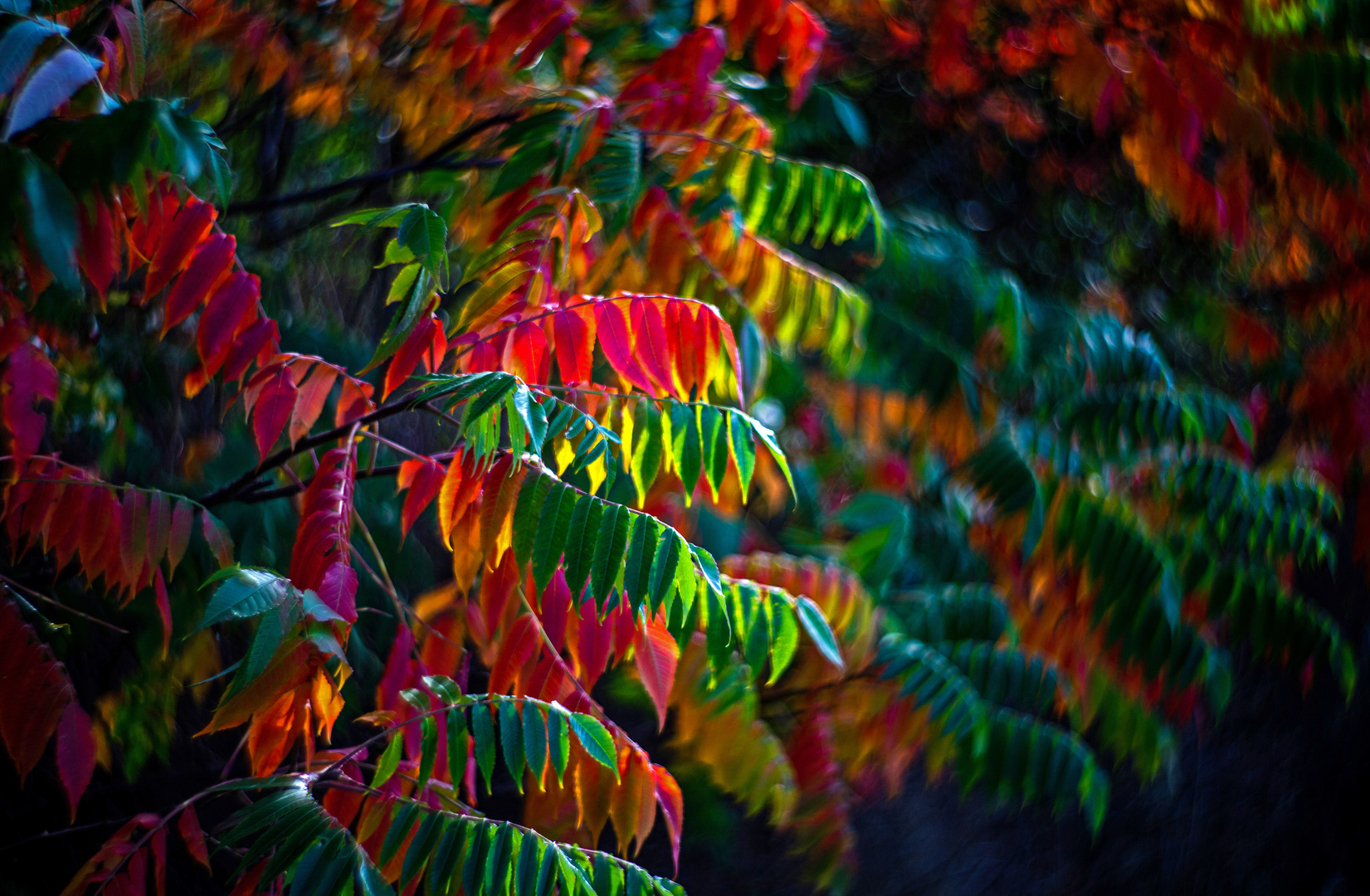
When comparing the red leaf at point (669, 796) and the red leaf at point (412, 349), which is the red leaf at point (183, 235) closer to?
the red leaf at point (412, 349)

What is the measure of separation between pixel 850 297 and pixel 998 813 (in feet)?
12.9

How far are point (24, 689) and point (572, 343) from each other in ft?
3.91

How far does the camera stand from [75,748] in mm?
Answer: 1585

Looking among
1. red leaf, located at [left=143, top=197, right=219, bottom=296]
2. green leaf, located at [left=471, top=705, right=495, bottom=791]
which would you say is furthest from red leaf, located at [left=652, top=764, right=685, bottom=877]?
red leaf, located at [left=143, top=197, right=219, bottom=296]

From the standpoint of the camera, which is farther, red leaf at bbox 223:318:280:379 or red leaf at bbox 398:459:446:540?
red leaf at bbox 223:318:280:379

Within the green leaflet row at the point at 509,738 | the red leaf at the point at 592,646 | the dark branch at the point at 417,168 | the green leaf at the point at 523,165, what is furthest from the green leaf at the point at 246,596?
the dark branch at the point at 417,168

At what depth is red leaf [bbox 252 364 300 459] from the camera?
1.76 metres

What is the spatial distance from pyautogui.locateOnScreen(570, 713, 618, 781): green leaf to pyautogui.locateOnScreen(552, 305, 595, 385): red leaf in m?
0.63

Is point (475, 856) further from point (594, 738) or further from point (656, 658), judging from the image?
point (656, 658)

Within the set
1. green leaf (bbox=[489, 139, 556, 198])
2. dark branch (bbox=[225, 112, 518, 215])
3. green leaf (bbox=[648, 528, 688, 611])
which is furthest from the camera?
dark branch (bbox=[225, 112, 518, 215])

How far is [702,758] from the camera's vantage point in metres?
2.70

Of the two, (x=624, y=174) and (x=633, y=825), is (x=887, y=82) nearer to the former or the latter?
(x=624, y=174)

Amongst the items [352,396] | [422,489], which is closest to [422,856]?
[422,489]

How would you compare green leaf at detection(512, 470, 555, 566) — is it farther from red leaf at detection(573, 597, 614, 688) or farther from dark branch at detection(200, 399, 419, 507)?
red leaf at detection(573, 597, 614, 688)
